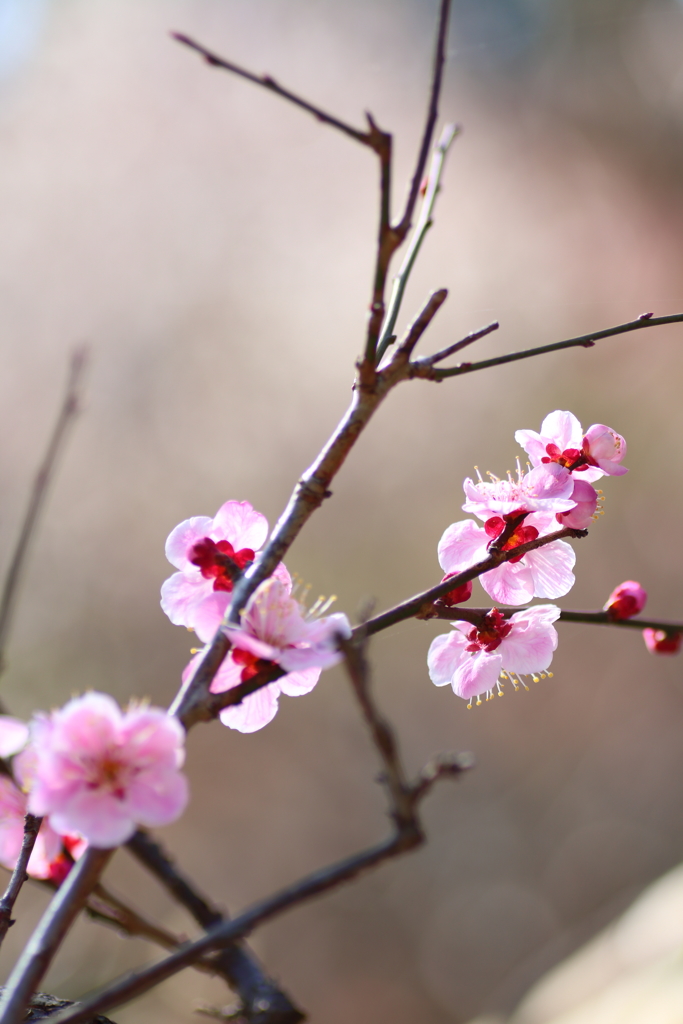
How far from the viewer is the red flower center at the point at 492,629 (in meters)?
0.47

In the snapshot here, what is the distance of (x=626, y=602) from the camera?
1.59ft

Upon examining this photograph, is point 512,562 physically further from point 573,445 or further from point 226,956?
point 226,956

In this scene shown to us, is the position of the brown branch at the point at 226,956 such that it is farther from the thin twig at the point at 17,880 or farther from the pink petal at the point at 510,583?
the pink petal at the point at 510,583

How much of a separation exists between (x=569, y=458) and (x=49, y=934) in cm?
42

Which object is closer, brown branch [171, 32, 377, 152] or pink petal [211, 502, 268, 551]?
brown branch [171, 32, 377, 152]

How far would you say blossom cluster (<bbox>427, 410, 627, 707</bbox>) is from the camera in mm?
465

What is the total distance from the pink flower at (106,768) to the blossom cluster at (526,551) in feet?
0.74

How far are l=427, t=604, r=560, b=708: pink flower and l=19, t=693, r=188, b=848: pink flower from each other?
0.22 metres

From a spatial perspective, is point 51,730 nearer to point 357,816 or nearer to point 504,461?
point 504,461

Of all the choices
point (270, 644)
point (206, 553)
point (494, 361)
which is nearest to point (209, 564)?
point (206, 553)

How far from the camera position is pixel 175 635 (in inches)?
133

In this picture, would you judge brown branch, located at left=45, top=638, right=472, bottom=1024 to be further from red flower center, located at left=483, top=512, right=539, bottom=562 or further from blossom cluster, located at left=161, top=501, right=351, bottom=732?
red flower center, located at left=483, top=512, right=539, bottom=562

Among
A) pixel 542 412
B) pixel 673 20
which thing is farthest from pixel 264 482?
pixel 673 20

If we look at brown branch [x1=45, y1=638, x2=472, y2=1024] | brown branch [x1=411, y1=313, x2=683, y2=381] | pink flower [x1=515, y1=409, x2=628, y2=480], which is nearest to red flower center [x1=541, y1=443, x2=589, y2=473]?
pink flower [x1=515, y1=409, x2=628, y2=480]
